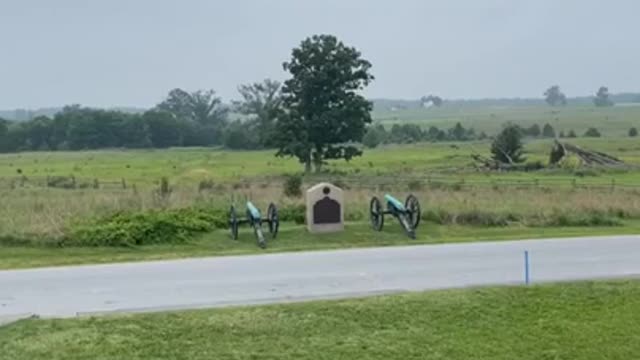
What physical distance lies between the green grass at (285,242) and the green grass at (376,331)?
5431mm

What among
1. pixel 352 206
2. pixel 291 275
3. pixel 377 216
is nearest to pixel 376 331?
pixel 291 275

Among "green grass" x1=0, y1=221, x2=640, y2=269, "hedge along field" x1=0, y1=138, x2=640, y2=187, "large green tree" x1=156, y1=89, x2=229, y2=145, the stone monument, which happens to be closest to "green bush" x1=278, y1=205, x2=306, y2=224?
"green grass" x1=0, y1=221, x2=640, y2=269

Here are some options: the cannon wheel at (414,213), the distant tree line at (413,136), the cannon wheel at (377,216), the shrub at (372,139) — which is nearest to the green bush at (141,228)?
the cannon wheel at (377,216)

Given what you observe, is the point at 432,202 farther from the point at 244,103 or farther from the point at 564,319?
the point at 244,103

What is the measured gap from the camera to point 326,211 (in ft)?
64.0

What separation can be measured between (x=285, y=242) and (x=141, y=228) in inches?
123

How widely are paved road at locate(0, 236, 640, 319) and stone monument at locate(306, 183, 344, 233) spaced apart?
85.7 inches

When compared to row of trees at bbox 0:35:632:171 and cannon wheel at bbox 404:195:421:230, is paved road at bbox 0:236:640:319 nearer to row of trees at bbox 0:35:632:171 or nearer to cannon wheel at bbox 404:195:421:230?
cannon wheel at bbox 404:195:421:230

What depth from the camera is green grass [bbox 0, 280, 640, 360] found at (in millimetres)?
10016

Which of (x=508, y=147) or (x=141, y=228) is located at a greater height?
(x=508, y=147)

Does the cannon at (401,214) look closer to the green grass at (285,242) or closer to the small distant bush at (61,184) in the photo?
the green grass at (285,242)

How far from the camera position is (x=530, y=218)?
71.1 feet

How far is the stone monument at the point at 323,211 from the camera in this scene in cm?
1947

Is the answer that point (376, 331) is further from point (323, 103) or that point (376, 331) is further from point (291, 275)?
point (323, 103)
